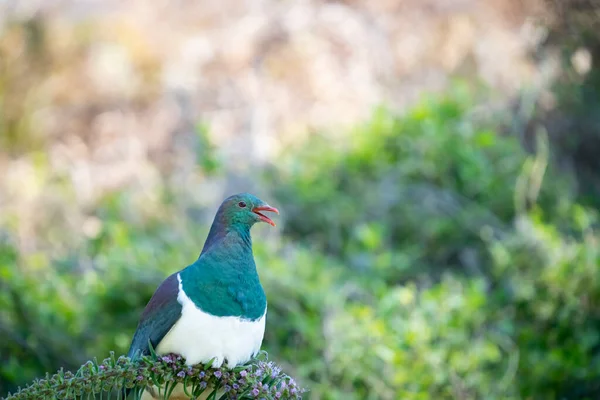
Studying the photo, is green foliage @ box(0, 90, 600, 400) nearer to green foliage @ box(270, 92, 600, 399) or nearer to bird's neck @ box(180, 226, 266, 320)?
green foliage @ box(270, 92, 600, 399)

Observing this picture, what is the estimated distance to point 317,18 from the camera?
909cm

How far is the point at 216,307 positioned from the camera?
265cm

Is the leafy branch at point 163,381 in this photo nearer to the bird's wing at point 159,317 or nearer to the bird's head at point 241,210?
the bird's wing at point 159,317

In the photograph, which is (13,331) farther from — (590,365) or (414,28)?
(414,28)

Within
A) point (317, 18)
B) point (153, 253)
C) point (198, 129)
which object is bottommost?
point (153, 253)

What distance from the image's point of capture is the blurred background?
4664 mm

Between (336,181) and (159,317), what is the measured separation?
12.4 ft

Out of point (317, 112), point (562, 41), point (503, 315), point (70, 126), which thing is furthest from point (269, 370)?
point (70, 126)

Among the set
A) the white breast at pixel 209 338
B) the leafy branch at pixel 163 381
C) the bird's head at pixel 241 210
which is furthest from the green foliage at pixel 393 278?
the leafy branch at pixel 163 381

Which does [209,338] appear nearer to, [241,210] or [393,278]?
[241,210]

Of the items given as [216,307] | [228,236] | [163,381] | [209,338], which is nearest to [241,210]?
[228,236]

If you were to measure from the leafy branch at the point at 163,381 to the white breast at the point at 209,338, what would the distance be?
0.05m

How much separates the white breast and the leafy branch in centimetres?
5

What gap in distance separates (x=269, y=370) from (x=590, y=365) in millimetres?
2974
